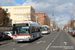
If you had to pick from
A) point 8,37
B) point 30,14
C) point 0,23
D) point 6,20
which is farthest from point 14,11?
point 8,37

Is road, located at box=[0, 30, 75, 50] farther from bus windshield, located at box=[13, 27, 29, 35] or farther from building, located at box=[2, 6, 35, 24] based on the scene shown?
building, located at box=[2, 6, 35, 24]

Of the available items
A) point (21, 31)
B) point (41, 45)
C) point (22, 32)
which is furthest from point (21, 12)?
point (41, 45)

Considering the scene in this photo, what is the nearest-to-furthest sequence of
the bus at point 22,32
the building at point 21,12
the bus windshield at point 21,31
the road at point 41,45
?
the road at point 41,45
the bus at point 22,32
the bus windshield at point 21,31
the building at point 21,12

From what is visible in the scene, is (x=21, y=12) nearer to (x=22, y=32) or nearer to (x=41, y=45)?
(x=22, y=32)

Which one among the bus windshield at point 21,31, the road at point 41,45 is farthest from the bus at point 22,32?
the road at point 41,45

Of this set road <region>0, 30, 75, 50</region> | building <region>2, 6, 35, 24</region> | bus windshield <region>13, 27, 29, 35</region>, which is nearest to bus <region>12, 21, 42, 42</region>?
bus windshield <region>13, 27, 29, 35</region>

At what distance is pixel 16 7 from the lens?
63.2 meters

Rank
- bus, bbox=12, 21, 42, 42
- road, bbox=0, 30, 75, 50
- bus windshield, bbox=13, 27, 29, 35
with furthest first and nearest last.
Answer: bus windshield, bbox=13, 27, 29, 35 < bus, bbox=12, 21, 42, 42 < road, bbox=0, 30, 75, 50

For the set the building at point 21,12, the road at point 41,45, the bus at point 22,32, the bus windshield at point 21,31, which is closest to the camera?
the road at point 41,45

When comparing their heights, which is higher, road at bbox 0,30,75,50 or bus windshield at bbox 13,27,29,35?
bus windshield at bbox 13,27,29,35

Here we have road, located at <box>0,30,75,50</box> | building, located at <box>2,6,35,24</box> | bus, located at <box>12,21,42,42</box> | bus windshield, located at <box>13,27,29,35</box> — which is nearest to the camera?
road, located at <box>0,30,75,50</box>

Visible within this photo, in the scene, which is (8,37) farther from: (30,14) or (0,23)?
(30,14)

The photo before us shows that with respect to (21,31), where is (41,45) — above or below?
below

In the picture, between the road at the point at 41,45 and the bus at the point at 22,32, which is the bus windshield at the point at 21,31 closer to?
the bus at the point at 22,32
